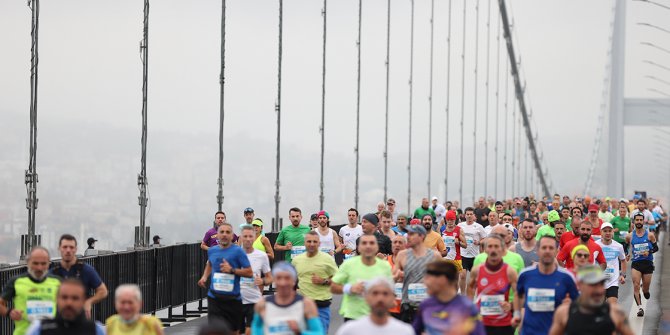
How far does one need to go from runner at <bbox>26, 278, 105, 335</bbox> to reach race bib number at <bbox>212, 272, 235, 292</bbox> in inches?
228

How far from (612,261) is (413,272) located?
19.7ft

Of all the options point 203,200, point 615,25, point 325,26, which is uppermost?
point 615,25

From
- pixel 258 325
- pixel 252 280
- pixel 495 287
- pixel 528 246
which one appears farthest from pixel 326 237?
pixel 258 325

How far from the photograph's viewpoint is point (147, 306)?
57.8ft

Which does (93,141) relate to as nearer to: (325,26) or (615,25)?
(325,26)

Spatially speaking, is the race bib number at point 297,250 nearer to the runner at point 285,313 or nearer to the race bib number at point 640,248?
the race bib number at point 640,248

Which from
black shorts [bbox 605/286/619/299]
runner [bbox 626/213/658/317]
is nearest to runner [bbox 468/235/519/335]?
black shorts [bbox 605/286/619/299]

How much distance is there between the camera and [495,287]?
11.6 meters

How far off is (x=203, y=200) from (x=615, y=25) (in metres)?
33.7

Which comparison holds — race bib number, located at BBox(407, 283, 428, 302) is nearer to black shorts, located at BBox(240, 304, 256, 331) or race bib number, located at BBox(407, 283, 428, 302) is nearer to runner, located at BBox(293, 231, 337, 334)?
runner, located at BBox(293, 231, 337, 334)

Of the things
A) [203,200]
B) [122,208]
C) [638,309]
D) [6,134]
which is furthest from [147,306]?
[203,200]

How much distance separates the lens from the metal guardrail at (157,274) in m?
15.9

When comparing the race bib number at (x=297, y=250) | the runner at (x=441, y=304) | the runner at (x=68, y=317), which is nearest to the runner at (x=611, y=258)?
the race bib number at (x=297, y=250)

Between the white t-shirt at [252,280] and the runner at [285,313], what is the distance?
5159 mm
